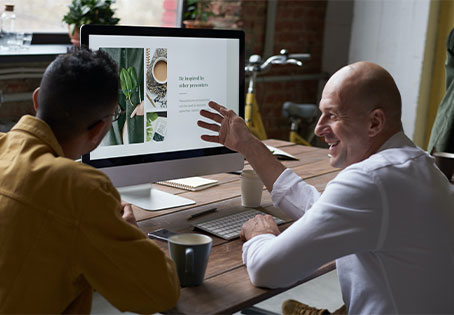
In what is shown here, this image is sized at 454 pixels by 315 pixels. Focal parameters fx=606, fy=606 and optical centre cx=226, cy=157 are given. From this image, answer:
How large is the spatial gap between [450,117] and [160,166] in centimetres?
146

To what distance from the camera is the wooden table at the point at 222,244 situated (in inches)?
47.4

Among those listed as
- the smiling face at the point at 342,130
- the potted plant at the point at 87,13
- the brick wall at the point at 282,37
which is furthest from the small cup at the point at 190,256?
the brick wall at the point at 282,37

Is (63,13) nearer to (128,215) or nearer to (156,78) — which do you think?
(156,78)

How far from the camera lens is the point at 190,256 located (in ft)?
4.04

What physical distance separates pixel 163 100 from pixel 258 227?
1.60ft

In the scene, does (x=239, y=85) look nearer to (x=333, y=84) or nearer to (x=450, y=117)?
(x=333, y=84)

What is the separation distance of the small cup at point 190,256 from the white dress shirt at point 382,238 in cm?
12

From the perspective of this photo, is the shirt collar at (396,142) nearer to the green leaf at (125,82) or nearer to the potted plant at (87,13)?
the green leaf at (125,82)

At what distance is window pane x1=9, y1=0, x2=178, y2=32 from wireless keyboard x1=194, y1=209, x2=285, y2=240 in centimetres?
229

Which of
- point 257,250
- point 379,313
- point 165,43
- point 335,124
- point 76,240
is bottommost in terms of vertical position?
point 379,313

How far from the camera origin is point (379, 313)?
131 cm

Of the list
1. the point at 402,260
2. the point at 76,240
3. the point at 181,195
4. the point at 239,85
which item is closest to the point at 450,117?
the point at 239,85

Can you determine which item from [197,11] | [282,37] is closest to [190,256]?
[197,11]

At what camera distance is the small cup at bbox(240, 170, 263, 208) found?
183cm
